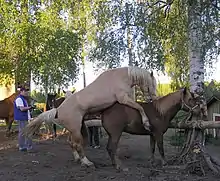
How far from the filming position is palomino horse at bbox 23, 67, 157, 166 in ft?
22.3

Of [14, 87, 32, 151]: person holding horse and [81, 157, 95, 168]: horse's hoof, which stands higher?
[14, 87, 32, 151]: person holding horse

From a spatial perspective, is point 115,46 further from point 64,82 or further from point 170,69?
point 64,82

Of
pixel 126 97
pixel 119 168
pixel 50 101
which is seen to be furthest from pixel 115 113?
pixel 50 101

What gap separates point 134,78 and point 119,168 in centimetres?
160

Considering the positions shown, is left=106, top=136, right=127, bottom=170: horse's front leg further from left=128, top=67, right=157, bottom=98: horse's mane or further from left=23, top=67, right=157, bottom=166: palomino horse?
left=128, top=67, right=157, bottom=98: horse's mane

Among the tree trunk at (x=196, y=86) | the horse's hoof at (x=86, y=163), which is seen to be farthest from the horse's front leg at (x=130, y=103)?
the horse's hoof at (x=86, y=163)

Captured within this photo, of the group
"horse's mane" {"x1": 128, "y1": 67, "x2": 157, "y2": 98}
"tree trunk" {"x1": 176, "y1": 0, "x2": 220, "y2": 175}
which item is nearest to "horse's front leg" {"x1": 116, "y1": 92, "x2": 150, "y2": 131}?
"horse's mane" {"x1": 128, "y1": 67, "x2": 157, "y2": 98}

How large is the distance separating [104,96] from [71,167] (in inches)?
57.1

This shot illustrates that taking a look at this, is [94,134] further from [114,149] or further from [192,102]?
[192,102]

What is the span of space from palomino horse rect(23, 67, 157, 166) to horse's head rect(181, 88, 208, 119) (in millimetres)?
560

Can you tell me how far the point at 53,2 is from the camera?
15.1 meters

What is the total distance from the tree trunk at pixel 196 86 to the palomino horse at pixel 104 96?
90 centimetres

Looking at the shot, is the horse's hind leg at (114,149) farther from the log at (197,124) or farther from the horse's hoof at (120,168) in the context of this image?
the log at (197,124)

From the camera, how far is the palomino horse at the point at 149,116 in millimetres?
6984
